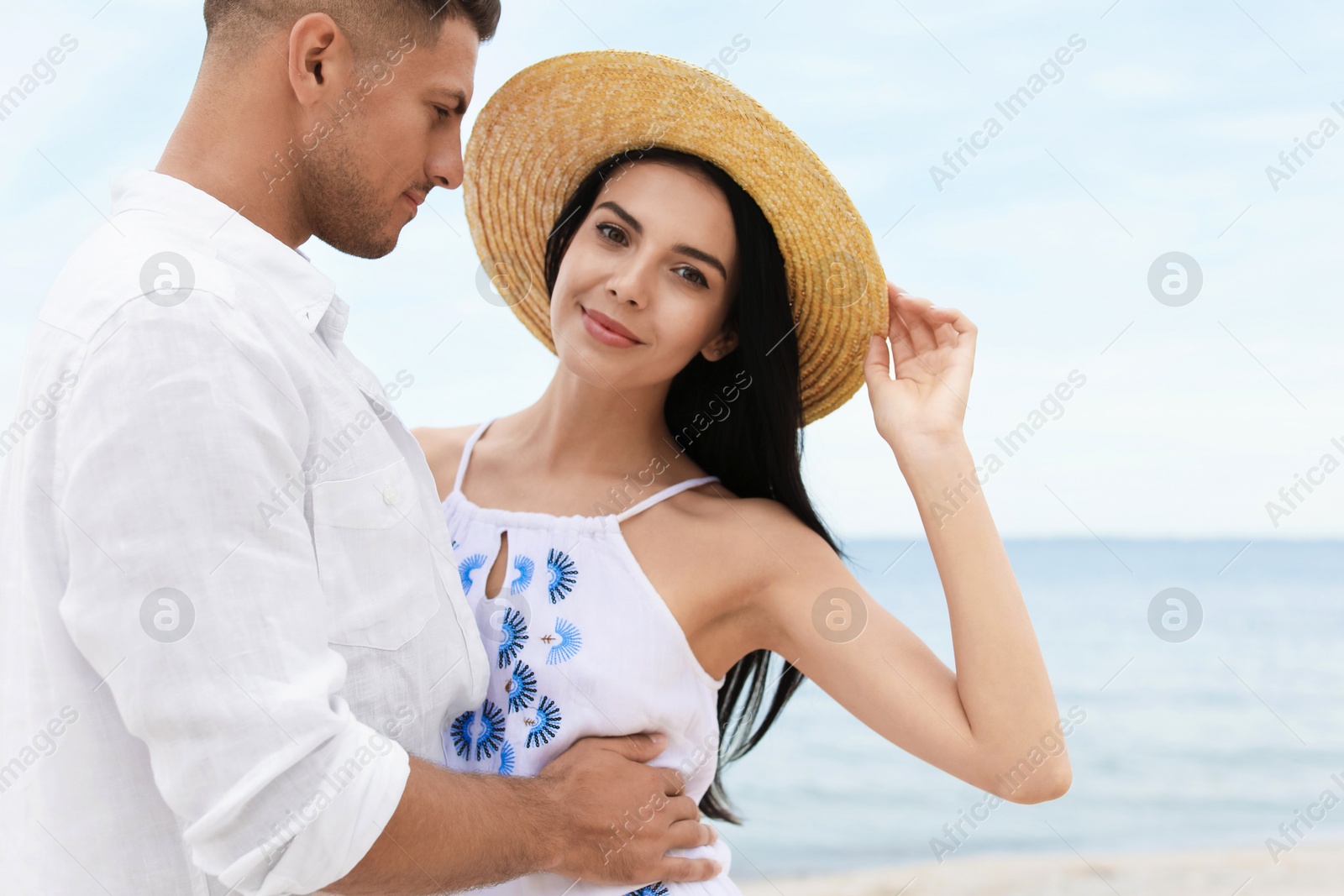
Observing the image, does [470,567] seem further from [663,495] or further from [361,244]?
[361,244]

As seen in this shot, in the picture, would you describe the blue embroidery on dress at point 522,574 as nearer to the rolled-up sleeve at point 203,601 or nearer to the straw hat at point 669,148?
the straw hat at point 669,148

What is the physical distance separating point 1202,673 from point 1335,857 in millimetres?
6890

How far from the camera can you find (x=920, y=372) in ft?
8.37

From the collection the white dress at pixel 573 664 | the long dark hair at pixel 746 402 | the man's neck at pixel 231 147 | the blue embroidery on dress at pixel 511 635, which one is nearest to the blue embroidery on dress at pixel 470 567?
the white dress at pixel 573 664

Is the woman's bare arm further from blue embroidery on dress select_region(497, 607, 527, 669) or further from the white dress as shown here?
blue embroidery on dress select_region(497, 607, 527, 669)

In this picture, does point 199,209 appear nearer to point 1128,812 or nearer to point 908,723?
point 908,723

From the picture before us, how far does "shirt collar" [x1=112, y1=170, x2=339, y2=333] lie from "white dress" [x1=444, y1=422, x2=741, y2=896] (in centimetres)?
91

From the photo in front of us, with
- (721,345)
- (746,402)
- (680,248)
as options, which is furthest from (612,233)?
(746,402)

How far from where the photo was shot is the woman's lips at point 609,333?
2.54 metres

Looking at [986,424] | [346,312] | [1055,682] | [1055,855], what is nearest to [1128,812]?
[1055,855]

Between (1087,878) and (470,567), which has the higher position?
(470,567)

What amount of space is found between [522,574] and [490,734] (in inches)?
14.8

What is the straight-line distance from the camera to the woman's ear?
2812 mm

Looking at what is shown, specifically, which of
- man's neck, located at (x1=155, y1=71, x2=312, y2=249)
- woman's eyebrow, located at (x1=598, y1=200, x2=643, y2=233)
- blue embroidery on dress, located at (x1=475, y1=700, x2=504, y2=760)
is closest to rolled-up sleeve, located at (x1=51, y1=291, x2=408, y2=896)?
man's neck, located at (x1=155, y1=71, x2=312, y2=249)
